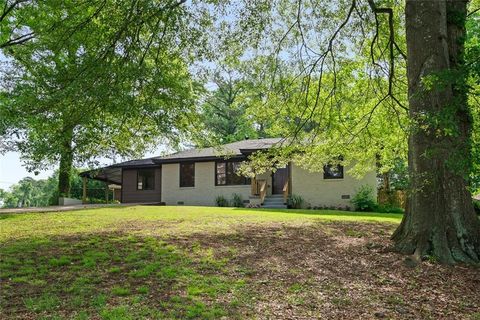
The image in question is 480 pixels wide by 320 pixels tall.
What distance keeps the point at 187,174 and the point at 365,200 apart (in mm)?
10464

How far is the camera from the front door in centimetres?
2139

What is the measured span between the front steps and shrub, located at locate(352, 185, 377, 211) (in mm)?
3558

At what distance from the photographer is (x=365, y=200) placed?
17.8m

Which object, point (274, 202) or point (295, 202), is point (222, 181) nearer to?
point (274, 202)

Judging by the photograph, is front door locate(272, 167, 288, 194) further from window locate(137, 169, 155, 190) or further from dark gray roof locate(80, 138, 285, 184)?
window locate(137, 169, 155, 190)

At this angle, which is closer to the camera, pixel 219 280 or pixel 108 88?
pixel 219 280

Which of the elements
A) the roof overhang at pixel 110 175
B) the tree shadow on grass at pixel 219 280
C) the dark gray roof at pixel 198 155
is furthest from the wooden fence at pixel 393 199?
the roof overhang at pixel 110 175

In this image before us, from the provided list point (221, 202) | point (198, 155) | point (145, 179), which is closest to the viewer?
point (221, 202)

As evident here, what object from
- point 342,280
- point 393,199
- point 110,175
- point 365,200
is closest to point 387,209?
point 365,200

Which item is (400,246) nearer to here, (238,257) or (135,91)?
(238,257)

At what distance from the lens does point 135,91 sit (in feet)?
22.4

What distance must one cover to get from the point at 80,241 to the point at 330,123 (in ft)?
26.5

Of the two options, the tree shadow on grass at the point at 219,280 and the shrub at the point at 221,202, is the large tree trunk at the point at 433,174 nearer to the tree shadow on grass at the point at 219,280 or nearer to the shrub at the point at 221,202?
the tree shadow on grass at the point at 219,280

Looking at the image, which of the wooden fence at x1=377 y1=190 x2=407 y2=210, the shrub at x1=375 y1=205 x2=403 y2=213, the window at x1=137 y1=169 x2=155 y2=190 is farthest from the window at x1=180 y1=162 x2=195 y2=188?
the wooden fence at x1=377 y1=190 x2=407 y2=210
